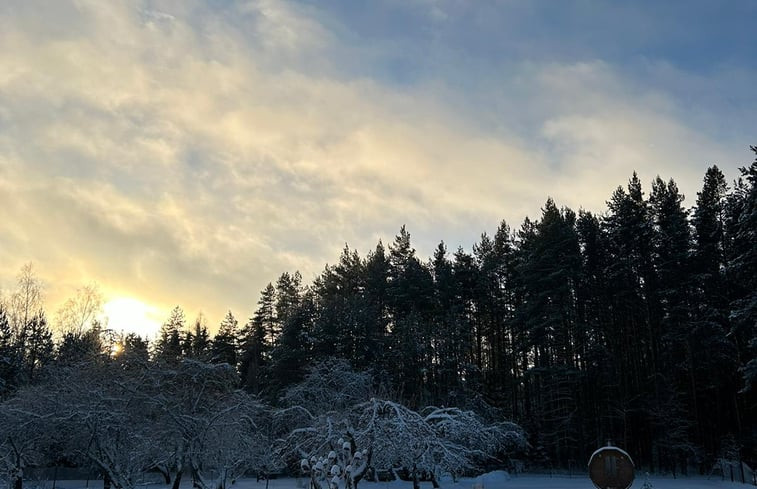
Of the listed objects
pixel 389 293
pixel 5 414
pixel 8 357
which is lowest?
pixel 5 414

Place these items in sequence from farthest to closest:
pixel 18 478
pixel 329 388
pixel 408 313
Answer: pixel 408 313
pixel 329 388
pixel 18 478

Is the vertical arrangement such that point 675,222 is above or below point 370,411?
above

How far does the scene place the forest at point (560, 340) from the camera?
35.8 metres

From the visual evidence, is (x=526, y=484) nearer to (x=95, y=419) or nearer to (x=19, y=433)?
(x=95, y=419)

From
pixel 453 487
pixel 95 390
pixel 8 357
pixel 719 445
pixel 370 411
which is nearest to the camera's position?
pixel 370 411

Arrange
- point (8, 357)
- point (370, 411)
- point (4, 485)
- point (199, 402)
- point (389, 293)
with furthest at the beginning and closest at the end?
point (389, 293) → point (8, 357) → point (4, 485) → point (199, 402) → point (370, 411)

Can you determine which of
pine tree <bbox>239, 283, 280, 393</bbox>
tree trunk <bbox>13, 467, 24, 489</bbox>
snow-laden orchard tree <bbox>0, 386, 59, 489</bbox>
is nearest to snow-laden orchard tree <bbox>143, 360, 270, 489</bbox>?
snow-laden orchard tree <bbox>0, 386, 59, 489</bbox>

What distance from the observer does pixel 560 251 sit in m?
43.4

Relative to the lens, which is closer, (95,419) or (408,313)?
(95,419)

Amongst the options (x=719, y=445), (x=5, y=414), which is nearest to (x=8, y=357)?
(x=5, y=414)

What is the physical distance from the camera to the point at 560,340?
42.8m

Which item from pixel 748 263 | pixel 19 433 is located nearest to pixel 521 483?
pixel 748 263

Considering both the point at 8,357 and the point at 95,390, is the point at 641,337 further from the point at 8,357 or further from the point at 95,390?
the point at 8,357

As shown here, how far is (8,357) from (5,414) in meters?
24.2
